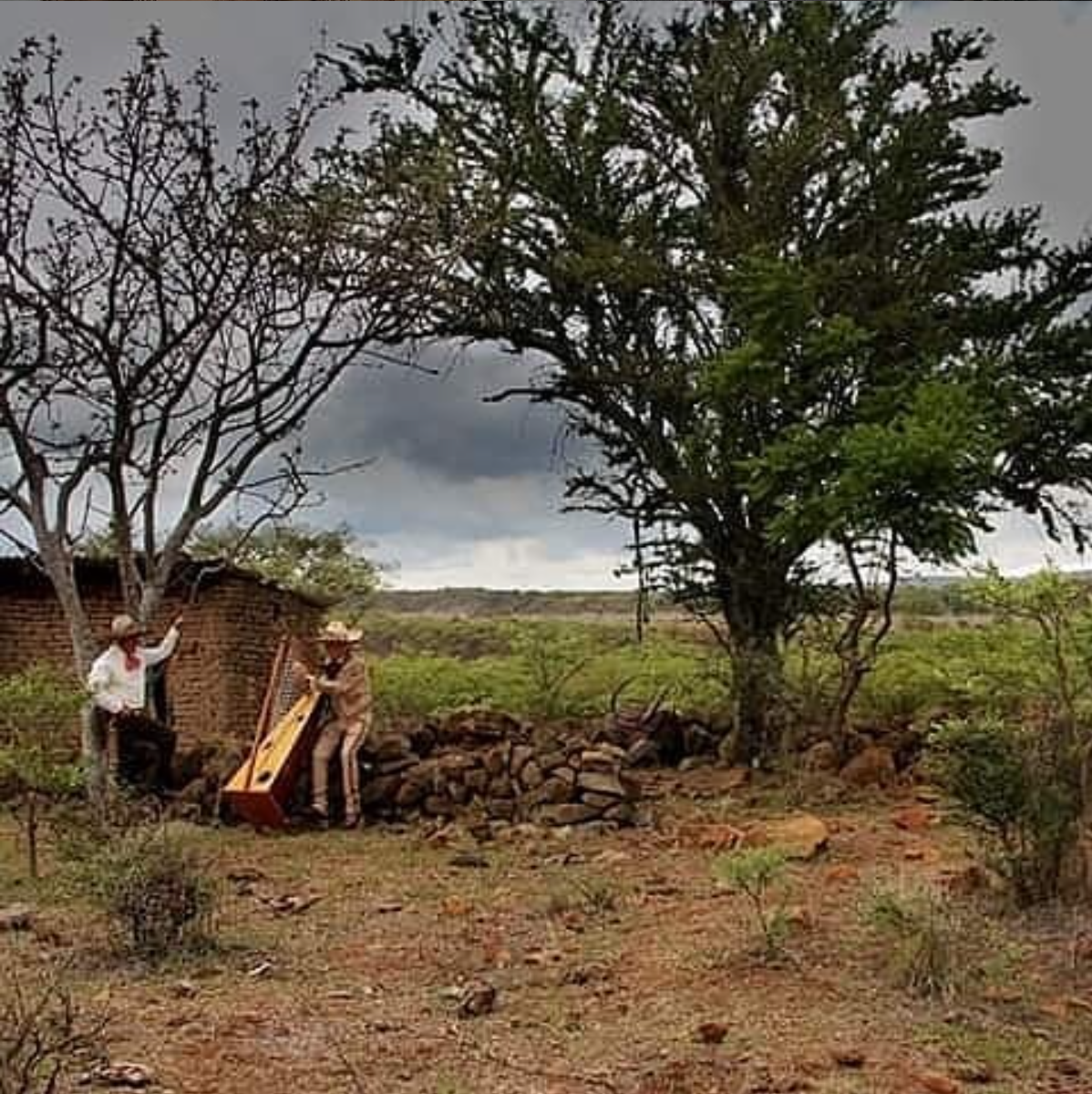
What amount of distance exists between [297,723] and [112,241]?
155 inches

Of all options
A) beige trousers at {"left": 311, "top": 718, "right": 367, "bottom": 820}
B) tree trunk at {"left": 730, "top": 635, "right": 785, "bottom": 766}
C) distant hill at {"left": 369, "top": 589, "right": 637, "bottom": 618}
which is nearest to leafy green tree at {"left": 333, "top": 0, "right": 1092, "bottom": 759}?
tree trunk at {"left": 730, "top": 635, "right": 785, "bottom": 766}

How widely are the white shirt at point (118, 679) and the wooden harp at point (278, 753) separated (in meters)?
1.11

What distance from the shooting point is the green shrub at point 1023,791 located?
798cm

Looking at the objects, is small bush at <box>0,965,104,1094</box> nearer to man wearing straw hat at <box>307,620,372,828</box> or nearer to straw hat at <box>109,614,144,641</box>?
straw hat at <box>109,614,144,641</box>

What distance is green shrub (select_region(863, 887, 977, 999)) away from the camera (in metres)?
6.62

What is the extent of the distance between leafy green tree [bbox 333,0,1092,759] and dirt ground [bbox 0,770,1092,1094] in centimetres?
560

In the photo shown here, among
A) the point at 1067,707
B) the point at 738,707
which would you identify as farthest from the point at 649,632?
the point at 1067,707

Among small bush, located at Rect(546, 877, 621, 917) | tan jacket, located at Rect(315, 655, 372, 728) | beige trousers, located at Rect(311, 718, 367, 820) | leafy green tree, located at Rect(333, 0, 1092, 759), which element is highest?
leafy green tree, located at Rect(333, 0, 1092, 759)

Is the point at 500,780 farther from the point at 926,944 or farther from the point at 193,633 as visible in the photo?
the point at 926,944

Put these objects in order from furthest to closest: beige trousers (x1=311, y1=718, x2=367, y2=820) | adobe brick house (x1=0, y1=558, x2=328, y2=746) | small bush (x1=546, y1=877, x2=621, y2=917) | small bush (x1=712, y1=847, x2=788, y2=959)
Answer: adobe brick house (x1=0, y1=558, x2=328, y2=746) < beige trousers (x1=311, y1=718, x2=367, y2=820) < small bush (x1=546, y1=877, x2=621, y2=917) < small bush (x1=712, y1=847, x2=788, y2=959)

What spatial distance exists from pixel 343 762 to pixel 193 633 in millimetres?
6024

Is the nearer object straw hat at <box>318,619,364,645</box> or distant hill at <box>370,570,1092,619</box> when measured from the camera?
straw hat at <box>318,619,364,645</box>

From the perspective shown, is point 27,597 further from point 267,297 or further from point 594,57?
point 594,57

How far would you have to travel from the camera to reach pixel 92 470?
41.5ft
